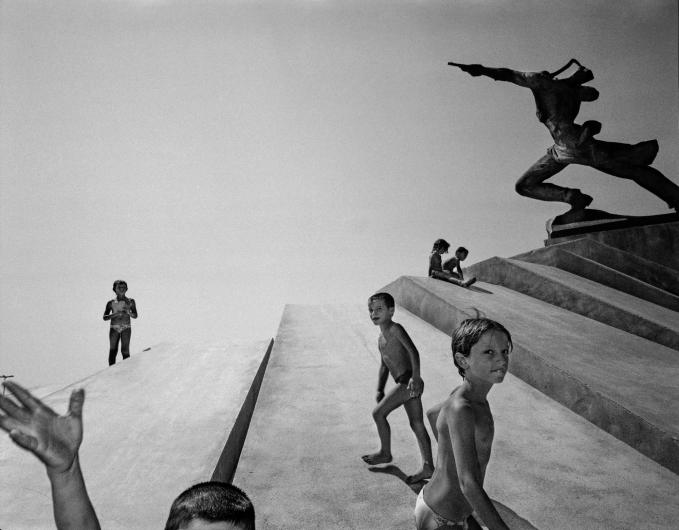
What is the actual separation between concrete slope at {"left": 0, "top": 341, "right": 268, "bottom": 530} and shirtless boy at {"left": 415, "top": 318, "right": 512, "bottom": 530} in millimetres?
1800

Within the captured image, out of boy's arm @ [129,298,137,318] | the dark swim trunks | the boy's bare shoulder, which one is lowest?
boy's arm @ [129,298,137,318]

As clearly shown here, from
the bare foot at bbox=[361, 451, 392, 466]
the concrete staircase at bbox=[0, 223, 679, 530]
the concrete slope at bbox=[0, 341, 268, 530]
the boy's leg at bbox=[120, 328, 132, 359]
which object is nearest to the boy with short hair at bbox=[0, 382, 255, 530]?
the concrete staircase at bbox=[0, 223, 679, 530]

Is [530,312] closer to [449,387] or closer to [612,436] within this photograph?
[449,387]

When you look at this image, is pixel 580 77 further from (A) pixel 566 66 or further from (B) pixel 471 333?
(B) pixel 471 333

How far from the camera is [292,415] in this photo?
4531mm

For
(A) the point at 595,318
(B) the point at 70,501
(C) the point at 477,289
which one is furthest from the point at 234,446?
(C) the point at 477,289

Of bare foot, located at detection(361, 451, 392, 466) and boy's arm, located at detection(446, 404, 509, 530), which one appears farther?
bare foot, located at detection(361, 451, 392, 466)

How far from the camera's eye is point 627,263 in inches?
404

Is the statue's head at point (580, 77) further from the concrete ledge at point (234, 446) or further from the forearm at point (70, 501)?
the forearm at point (70, 501)

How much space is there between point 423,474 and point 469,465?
1879 millimetres

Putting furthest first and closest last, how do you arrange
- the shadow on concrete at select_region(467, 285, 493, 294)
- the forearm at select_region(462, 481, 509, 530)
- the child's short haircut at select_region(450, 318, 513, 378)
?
1. the shadow on concrete at select_region(467, 285, 493, 294)
2. the child's short haircut at select_region(450, 318, 513, 378)
3. the forearm at select_region(462, 481, 509, 530)

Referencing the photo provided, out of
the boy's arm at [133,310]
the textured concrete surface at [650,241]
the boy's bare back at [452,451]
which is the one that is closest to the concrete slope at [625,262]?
the textured concrete surface at [650,241]

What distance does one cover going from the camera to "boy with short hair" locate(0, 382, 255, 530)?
1.12 m

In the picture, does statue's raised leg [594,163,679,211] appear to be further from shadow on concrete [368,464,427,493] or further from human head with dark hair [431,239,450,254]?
shadow on concrete [368,464,427,493]
